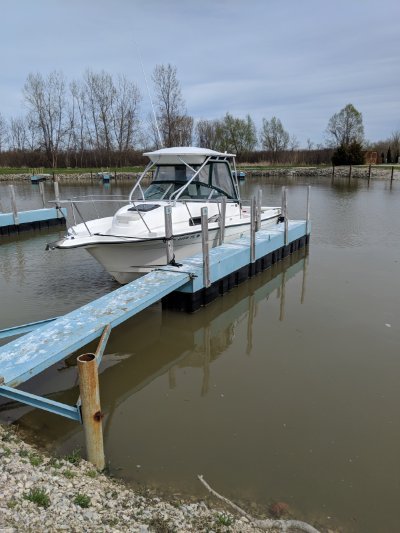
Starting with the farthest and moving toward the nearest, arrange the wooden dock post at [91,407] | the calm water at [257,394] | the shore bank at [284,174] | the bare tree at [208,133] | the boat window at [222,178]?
1. the bare tree at [208,133]
2. the shore bank at [284,174]
3. the boat window at [222,178]
4. the calm water at [257,394]
5. the wooden dock post at [91,407]

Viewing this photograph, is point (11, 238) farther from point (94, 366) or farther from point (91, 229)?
point (94, 366)

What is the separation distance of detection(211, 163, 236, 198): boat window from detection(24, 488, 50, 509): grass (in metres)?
8.12

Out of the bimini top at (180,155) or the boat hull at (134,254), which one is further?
the bimini top at (180,155)

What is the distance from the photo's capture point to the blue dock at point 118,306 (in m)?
3.79

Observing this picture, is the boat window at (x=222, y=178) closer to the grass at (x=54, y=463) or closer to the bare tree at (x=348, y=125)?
the grass at (x=54, y=463)

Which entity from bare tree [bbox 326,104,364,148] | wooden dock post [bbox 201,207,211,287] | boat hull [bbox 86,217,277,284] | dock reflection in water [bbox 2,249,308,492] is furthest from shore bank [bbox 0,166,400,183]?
dock reflection in water [bbox 2,249,308,492]

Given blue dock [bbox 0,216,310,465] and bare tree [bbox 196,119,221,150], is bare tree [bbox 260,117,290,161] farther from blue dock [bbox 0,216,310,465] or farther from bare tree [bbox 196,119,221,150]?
blue dock [bbox 0,216,310,465]

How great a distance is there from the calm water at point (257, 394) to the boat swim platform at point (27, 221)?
6.07 meters

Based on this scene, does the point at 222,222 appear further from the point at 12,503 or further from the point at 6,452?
the point at 12,503

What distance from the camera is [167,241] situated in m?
7.45

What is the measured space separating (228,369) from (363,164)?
48.0 meters

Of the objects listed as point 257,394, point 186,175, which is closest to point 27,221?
point 186,175

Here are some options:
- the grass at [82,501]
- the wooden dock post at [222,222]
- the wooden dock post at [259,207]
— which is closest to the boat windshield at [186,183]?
the wooden dock post at [222,222]

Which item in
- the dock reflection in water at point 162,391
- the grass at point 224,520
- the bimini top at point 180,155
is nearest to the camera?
the grass at point 224,520
